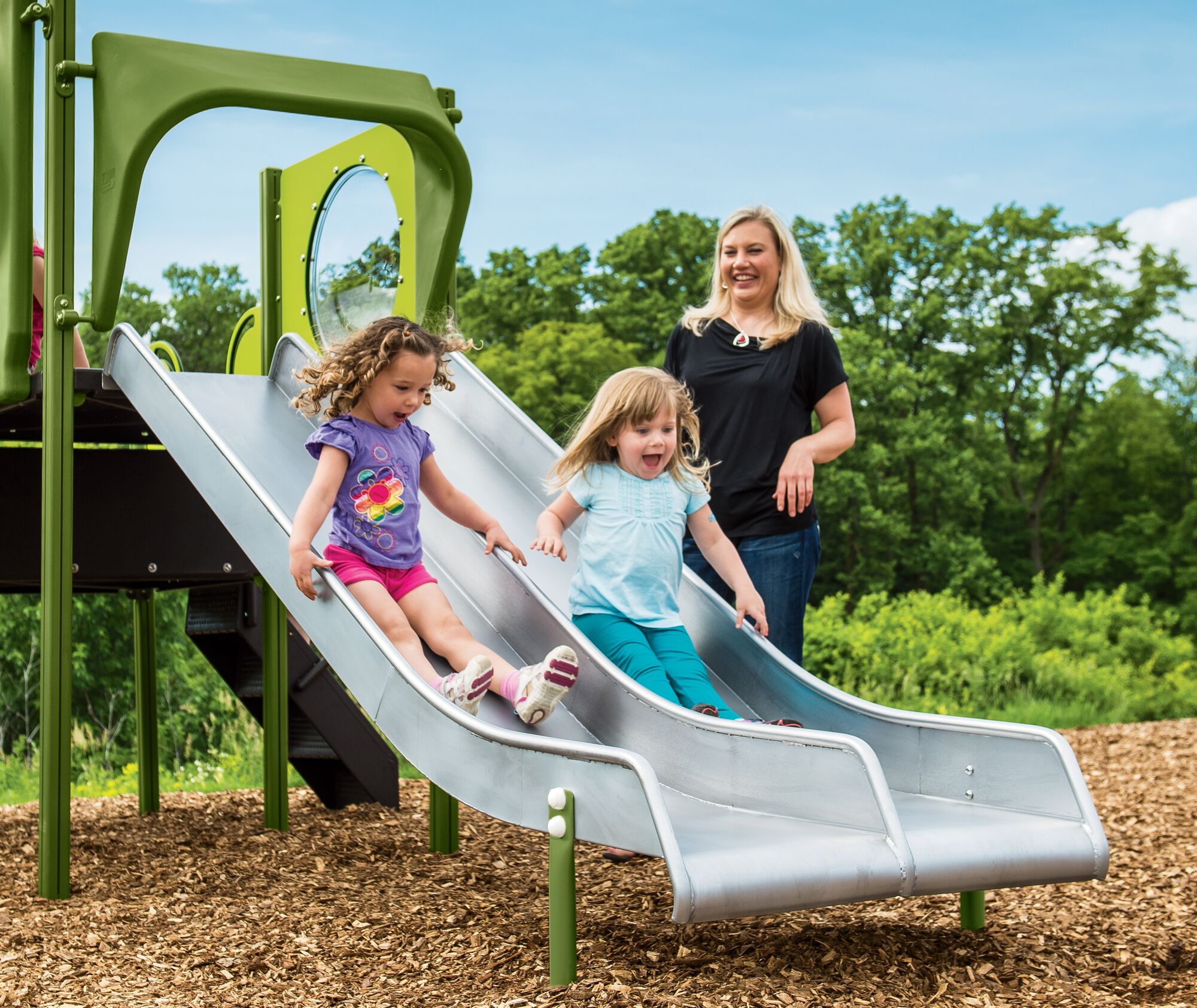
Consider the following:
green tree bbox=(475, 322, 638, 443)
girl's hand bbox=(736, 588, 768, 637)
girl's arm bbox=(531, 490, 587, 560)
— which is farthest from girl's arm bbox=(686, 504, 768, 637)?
green tree bbox=(475, 322, 638, 443)

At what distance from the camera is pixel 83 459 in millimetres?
5355

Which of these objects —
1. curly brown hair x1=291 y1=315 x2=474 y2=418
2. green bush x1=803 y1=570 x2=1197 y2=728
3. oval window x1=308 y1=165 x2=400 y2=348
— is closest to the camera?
curly brown hair x1=291 y1=315 x2=474 y2=418

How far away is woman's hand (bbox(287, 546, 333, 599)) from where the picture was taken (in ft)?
11.8

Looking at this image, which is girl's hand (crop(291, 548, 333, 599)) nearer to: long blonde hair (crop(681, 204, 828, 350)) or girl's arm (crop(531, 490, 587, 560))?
girl's arm (crop(531, 490, 587, 560))

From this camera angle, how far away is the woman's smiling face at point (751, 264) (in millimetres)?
4395

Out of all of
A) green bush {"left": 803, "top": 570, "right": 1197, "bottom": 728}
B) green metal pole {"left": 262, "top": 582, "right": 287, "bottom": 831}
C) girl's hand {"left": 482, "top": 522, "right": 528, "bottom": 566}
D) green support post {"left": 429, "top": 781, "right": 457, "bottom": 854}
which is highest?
girl's hand {"left": 482, "top": 522, "right": 528, "bottom": 566}

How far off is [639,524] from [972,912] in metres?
1.50

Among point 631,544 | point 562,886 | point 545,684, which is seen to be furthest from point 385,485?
point 562,886

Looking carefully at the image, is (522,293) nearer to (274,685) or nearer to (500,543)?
(274,685)

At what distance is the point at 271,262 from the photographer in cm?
582

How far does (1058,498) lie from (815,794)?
24.8 m

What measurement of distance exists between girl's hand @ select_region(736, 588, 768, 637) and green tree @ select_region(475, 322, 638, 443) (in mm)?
17258

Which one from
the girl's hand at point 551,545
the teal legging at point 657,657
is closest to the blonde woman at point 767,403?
the teal legging at point 657,657

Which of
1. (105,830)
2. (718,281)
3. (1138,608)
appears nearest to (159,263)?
(1138,608)
